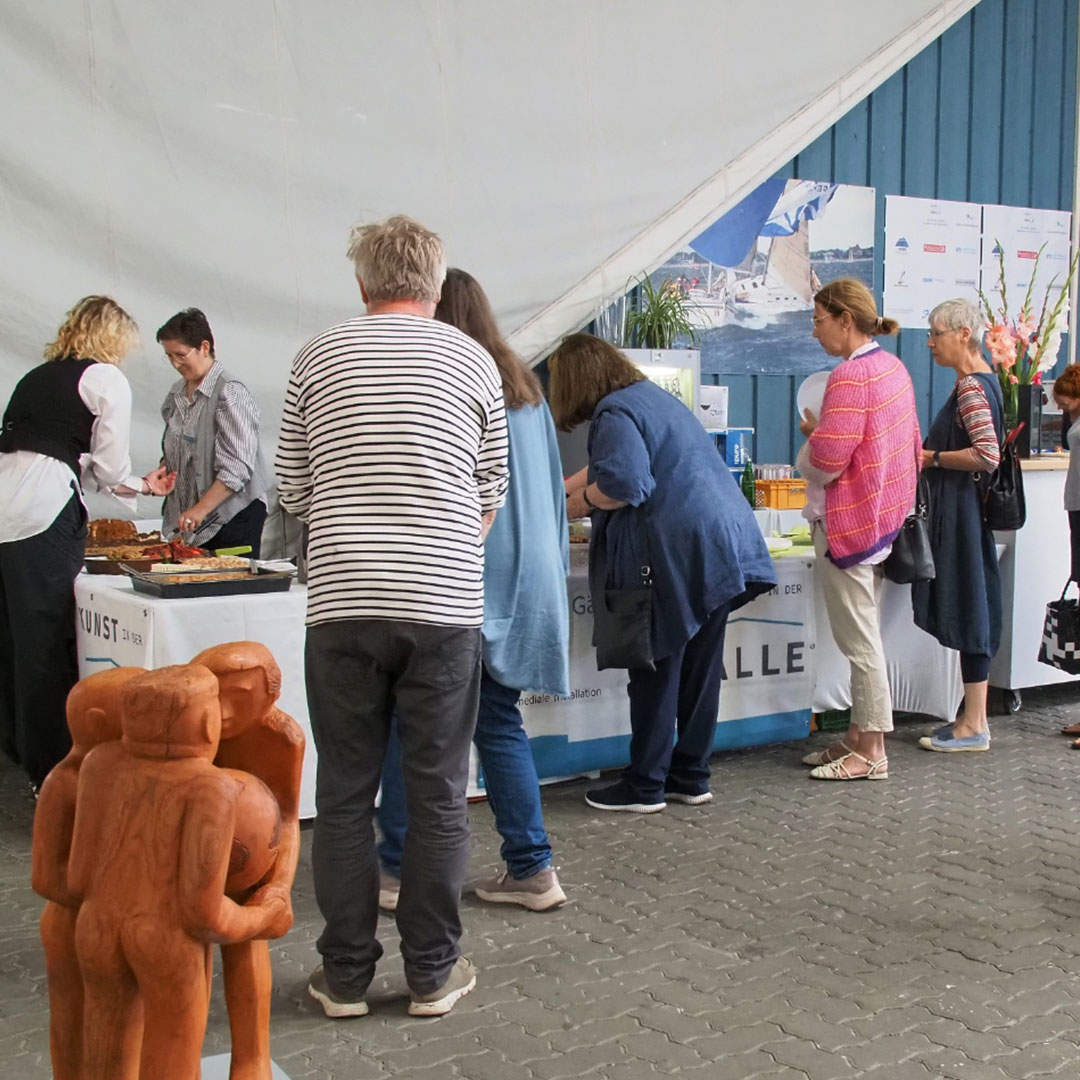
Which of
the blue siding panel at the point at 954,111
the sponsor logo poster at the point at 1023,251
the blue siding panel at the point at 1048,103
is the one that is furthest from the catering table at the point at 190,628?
the blue siding panel at the point at 1048,103

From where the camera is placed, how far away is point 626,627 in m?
3.41

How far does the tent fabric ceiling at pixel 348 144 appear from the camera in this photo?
4039 millimetres

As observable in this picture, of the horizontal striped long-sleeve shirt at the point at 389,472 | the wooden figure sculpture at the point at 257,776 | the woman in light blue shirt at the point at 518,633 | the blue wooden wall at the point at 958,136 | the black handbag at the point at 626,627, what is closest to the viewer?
the wooden figure sculpture at the point at 257,776

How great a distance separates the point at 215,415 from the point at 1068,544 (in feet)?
10.8

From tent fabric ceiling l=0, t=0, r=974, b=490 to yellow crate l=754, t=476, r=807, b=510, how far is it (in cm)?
101

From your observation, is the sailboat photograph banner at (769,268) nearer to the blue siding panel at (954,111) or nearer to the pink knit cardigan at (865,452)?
the blue siding panel at (954,111)

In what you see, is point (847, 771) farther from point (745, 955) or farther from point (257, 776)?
point (257, 776)

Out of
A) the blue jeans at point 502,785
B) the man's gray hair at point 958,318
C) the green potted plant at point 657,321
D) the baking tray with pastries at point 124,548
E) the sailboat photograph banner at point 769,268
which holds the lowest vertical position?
the blue jeans at point 502,785

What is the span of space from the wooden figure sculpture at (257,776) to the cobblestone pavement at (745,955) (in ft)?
1.86

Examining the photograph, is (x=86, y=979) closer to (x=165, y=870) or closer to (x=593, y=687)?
(x=165, y=870)

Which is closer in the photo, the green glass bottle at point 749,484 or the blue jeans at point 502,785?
the blue jeans at point 502,785

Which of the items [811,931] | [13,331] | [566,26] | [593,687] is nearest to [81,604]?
[13,331]

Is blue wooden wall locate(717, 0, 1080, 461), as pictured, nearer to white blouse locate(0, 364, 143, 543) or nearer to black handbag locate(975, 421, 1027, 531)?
black handbag locate(975, 421, 1027, 531)

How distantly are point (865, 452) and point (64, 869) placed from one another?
283cm
